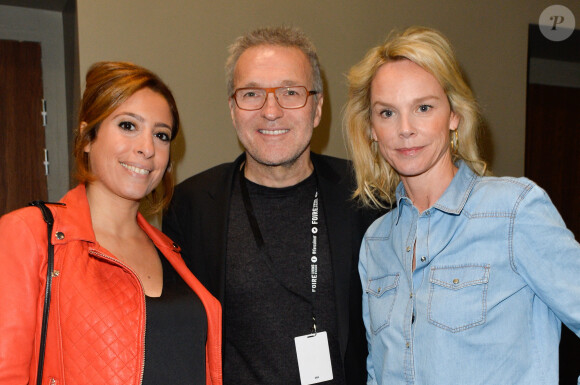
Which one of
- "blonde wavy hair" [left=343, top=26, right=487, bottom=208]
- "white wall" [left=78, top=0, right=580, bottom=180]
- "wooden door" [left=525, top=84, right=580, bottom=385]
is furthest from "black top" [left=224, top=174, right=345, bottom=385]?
"wooden door" [left=525, top=84, right=580, bottom=385]

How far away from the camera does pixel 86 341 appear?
1.50 m

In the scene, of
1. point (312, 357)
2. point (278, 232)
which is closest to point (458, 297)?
point (312, 357)

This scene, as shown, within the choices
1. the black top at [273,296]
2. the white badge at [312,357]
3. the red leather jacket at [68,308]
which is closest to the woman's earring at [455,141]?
the black top at [273,296]

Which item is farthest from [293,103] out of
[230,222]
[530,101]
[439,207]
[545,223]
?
[530,101]

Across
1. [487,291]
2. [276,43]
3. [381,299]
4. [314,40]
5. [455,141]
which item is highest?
[314,40]

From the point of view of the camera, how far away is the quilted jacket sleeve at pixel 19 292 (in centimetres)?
141

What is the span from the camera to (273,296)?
1978 mm

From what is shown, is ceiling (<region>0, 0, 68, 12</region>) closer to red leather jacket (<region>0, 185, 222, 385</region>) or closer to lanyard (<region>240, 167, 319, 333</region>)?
lanyard (<region>240, 167, 319, 333</region>)

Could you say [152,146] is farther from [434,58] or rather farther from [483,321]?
[483,321]

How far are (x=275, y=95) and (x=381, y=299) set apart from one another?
0.92 meters

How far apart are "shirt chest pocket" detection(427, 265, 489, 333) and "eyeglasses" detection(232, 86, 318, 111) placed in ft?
3.12

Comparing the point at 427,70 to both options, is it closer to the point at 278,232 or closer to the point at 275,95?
the point at 275,95

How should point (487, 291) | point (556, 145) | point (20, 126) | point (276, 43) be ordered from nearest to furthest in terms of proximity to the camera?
point (487, 291) → point (276, 43) → point (20, 126) → point (556, 145)

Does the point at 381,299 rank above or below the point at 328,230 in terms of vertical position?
below
